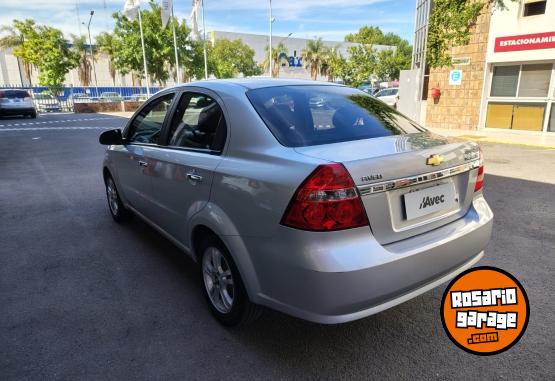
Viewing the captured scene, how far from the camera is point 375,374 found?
2.36 metres

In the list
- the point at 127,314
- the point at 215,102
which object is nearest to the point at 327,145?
the point at 215,102

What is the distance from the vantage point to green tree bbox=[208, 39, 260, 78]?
174 ft

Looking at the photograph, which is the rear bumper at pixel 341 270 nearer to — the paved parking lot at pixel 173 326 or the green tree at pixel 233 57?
the paved parking lot at pixel 173 326

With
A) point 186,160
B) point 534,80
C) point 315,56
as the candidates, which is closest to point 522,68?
point 534,80

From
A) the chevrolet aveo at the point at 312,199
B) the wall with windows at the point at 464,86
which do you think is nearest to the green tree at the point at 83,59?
the wall with windows at the point at 464,86

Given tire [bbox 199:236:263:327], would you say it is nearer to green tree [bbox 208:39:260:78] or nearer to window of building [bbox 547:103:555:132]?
window of building [bbox 547:103:555:132]

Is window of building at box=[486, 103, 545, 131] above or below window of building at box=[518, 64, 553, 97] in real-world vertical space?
below

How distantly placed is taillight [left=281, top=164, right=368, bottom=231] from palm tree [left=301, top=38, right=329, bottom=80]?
66239mm

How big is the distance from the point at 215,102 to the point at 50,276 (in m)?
2.27

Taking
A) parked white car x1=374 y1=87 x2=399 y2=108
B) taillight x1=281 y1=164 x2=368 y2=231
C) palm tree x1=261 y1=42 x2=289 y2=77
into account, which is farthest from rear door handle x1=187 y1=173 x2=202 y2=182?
palm tree x1=261 y1=42 x2=289 y2=77

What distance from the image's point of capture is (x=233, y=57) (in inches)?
2248

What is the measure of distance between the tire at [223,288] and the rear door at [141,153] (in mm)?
1119

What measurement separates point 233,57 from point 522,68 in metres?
48.5

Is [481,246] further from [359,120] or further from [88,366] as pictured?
[88,366]
